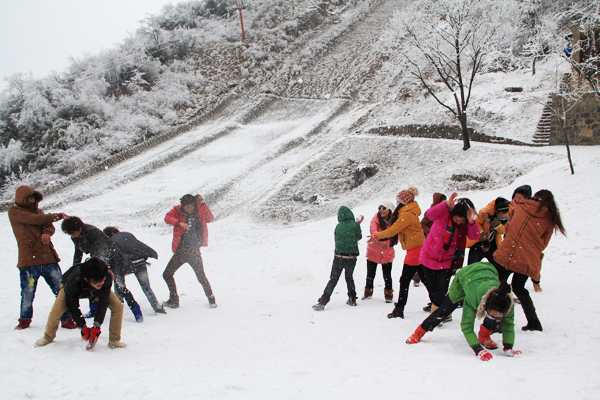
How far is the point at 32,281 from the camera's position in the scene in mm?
5227

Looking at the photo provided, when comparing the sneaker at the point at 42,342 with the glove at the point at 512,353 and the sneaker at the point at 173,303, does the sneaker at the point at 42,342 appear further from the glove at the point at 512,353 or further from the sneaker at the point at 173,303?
the glove at the point at 512,353

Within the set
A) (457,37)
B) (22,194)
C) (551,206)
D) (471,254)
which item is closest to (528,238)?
(551,206)

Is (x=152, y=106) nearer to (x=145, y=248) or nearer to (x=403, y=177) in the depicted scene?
(x=403, y=177)

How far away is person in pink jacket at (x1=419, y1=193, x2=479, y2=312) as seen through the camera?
192 inches

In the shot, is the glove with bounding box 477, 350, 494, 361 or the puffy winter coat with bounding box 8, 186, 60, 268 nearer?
the glove with bounding box 477, 350, 494, 361

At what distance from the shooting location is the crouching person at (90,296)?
14.6 feet

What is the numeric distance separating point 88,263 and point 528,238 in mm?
5204

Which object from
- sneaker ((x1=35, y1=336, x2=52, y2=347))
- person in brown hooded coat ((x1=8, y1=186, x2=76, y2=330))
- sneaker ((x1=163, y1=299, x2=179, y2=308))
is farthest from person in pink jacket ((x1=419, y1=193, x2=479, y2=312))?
person in brown hooded coat ((x1=8, y1=186, x2=76, y2=330))

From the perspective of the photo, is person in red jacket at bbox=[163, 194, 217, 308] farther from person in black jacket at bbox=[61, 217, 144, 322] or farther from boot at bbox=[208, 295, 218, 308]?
person in black jacket at bbox=[61, 217, 144, 322]

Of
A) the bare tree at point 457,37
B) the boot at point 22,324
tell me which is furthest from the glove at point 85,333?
the bare tree at point 457,37

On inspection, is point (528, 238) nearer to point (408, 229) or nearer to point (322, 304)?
point (408, 229)

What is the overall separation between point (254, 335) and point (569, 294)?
15.4 ft

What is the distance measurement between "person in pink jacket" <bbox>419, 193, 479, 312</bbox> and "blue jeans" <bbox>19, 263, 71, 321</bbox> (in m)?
4.81

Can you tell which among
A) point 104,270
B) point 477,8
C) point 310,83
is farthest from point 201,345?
point 310,83
